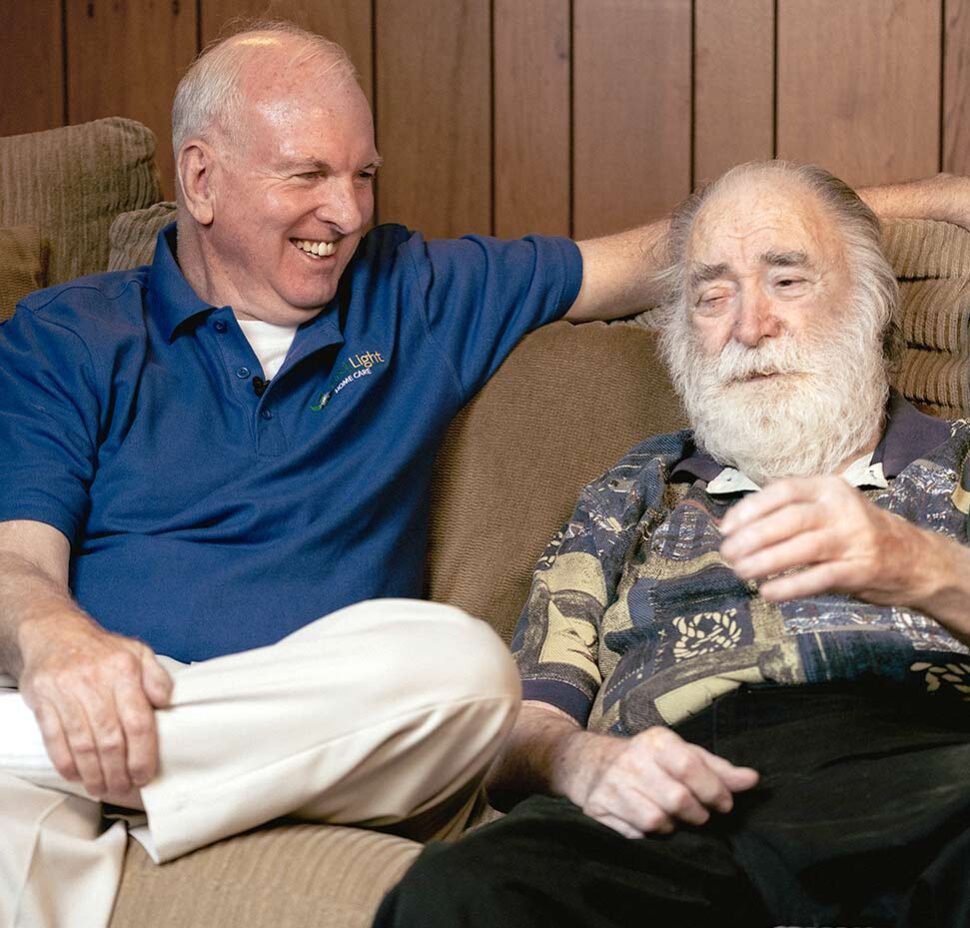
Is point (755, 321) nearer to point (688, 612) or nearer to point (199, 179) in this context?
point (688, 612)

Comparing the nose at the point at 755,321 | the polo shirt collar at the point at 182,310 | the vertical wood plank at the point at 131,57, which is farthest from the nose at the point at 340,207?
the vertical wood plank at the point at 131,57

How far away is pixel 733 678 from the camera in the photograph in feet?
4.94

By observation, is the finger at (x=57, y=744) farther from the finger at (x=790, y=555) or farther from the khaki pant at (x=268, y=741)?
the finger at (x=790, y=555)

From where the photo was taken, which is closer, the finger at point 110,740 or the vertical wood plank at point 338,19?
the finger at point 110,740

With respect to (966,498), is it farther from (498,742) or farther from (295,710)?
(295,710)

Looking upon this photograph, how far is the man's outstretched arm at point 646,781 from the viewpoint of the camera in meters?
1.29

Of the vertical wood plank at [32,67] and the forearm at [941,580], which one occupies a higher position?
the vertical wood plank at [32,67]

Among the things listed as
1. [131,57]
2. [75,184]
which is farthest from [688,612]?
[131,57]

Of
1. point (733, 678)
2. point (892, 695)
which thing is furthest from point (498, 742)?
point (892, 695)

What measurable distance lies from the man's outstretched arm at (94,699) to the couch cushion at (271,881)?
9cm

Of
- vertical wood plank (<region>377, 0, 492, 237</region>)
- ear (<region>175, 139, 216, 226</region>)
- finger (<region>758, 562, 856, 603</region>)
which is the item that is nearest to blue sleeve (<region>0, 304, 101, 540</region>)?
ear (<region>175, 139, 216, 226</region>)

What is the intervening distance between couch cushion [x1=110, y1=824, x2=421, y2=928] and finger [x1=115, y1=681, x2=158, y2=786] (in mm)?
92

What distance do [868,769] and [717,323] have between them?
0.68 m

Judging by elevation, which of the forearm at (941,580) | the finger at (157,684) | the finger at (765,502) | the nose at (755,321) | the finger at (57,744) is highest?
the nose at (755,321)
